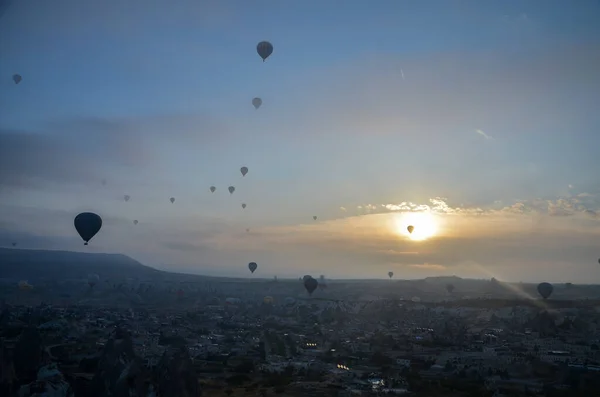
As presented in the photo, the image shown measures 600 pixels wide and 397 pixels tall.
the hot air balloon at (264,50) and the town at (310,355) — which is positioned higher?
the hot air balloon at (264,50)

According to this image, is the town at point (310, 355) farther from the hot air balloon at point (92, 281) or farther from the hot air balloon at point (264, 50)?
the hot air balloon at point (92, 281)

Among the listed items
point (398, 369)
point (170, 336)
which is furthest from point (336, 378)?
point (170, 336)

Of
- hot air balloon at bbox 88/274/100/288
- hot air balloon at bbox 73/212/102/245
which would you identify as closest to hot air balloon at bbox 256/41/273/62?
hot air balloon at bbox 73/212/102/245

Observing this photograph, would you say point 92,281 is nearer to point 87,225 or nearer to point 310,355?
point 87,225

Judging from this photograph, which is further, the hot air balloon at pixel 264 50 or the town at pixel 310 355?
the hot air balloon at pixel 264 50

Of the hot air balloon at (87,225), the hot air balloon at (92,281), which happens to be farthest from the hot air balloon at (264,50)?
the hot air balloon at (92,281)

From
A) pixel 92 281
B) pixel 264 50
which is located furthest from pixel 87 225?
pixel 92 281

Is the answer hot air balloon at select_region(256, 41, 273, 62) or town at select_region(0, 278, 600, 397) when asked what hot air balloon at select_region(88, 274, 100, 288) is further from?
hot air balloon at select_region(256, 41, 273, 62)

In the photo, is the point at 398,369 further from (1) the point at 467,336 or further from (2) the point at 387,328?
(2) the point at 387,328
